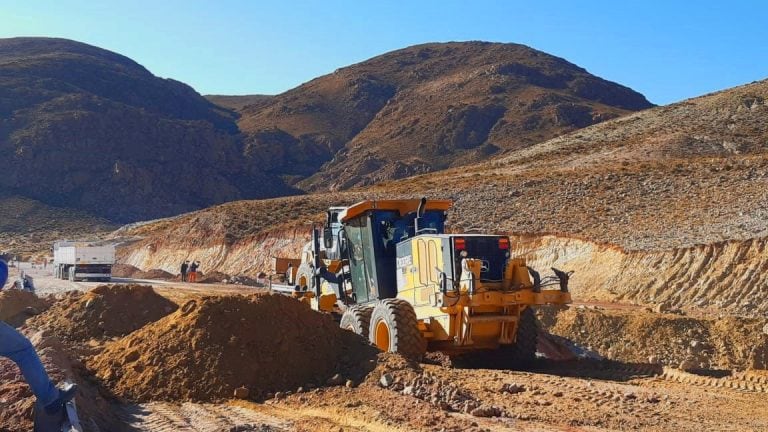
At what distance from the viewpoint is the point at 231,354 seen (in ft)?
33.6

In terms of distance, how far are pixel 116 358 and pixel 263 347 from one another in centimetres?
204

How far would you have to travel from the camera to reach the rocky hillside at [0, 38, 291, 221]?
324 feet

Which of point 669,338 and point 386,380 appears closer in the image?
point 386,380

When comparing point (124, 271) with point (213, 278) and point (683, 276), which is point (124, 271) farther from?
point (683, 276)

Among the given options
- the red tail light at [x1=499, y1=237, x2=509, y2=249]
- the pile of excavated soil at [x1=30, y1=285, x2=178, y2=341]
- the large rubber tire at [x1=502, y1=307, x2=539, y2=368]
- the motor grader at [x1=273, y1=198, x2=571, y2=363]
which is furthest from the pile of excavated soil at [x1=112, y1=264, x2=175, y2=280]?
the red tail light at [x1=499, y1=237, x2=509, y2=249]

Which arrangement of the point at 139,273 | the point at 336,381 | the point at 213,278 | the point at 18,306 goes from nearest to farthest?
the point at 336,381 < the point at 18,306 < the point at 213,278 < the point at 139,273

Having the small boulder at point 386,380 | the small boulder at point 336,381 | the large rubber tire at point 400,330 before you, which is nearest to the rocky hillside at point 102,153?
the large rubber tire at point 400,330

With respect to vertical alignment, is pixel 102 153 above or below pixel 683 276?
above

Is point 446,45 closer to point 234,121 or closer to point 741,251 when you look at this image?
point 234,121

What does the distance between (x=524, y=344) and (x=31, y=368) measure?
7829mm

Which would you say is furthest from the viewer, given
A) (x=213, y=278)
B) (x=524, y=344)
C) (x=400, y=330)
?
(x=213, y=278)

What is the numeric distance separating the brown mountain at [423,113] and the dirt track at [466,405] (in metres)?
90.7

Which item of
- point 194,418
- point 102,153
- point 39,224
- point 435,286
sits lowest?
point 194,418

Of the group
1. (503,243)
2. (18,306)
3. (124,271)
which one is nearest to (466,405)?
(503,243)
